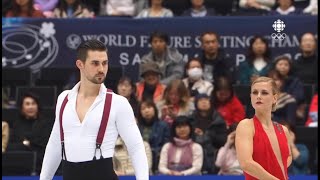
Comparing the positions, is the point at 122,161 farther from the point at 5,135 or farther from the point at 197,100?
the point at 5,135

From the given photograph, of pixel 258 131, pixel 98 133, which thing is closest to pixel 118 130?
pixel 98 133

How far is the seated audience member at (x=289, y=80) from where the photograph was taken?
12805 mm

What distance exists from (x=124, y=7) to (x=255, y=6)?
6.33 feet

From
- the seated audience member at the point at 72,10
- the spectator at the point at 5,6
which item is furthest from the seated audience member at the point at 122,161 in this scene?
the spectator at the point at 5,6

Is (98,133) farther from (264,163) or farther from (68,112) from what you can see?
(264,163)

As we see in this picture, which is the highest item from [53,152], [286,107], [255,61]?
[255,61]

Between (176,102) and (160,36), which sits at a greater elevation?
(160,36)

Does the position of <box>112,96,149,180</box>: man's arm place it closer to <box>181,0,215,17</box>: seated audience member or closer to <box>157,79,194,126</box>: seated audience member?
<box>157,79,194,126</box>: seated audience member

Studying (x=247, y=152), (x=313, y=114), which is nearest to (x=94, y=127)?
(x=247, y=152)

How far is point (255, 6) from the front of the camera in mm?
14398

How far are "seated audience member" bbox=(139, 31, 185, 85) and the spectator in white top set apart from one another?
6.63 m

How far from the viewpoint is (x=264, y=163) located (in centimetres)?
678

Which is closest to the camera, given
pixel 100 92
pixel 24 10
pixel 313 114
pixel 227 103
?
pixel 100 92

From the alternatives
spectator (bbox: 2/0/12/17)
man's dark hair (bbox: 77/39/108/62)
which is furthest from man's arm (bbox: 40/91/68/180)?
spectator (bbox: 2/0/12/17)
